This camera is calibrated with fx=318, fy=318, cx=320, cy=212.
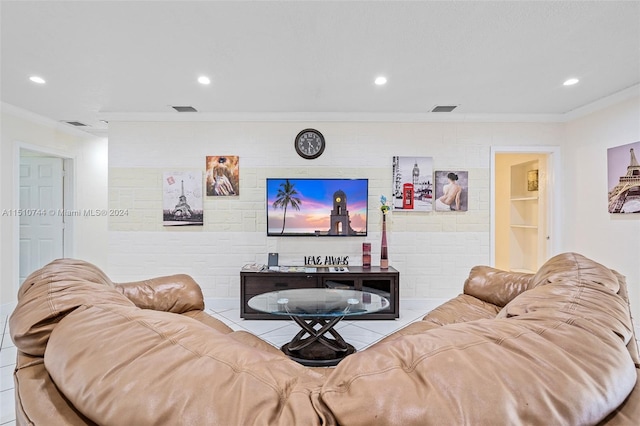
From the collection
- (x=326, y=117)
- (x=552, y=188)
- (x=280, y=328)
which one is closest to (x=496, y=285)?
(x=280, y=328)

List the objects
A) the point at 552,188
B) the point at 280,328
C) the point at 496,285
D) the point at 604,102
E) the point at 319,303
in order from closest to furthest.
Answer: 1. the point at 496,285
2. the point at 319,303
3. the point at 280,328
4. the point at 604,102
5. the point at 552,188

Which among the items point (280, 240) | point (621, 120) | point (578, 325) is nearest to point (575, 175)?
point (621, 120)

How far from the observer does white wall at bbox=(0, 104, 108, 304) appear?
148 inches

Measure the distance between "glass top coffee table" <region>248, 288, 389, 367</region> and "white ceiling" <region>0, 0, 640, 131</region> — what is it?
1955 mm

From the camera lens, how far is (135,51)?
246cm

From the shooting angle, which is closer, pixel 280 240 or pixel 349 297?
pixel 349 297

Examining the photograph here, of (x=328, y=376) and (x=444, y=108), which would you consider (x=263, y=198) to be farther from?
(x=328, y=376)

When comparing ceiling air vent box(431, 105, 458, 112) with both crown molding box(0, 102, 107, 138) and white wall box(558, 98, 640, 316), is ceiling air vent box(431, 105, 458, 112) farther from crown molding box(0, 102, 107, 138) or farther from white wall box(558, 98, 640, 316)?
crown molding box(0, 102, 107, 138)

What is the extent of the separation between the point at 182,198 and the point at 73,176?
2.15 metres

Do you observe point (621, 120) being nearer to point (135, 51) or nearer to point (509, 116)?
point (509, 116)

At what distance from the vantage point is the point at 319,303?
252cm

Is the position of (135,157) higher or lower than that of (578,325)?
higher

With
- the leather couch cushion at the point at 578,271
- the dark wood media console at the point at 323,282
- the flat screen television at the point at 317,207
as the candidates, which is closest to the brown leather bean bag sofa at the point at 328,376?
the leather couch cushion at the point at 578,271

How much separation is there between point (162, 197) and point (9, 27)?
2.19 meters
